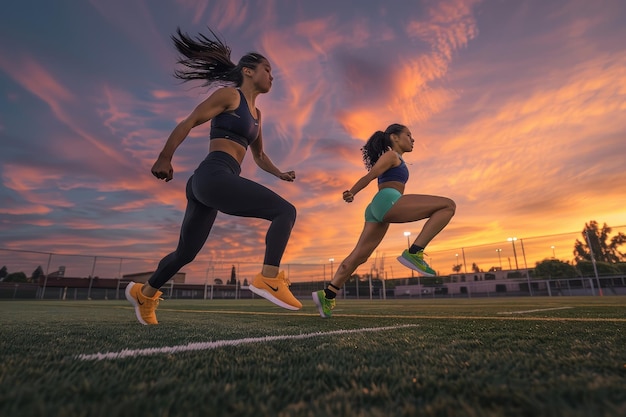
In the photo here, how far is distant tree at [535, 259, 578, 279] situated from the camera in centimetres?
3150

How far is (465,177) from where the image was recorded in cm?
2264

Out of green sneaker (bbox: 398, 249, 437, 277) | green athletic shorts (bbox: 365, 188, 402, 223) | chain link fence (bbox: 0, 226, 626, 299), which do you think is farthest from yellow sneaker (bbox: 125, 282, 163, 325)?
chain link fence (bbox: 0, 226, 626, 299)

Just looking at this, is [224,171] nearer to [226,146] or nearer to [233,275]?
[226,146]

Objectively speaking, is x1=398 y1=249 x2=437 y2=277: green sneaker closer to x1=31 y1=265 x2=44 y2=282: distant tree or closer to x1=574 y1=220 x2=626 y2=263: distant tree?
x1=574 y1=220 x2=626 y2=263: distant tree

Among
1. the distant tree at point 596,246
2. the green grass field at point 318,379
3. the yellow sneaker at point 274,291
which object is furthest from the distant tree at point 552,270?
the green grass field at point 318,379

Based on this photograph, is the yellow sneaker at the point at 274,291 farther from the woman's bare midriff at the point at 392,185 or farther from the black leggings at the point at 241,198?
the woman's bare midriff at the point at 392,185

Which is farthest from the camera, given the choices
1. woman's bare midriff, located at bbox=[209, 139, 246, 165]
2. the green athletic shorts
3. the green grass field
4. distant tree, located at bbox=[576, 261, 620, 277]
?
distant tree, located at bbox=[576, 261, 620, 277]

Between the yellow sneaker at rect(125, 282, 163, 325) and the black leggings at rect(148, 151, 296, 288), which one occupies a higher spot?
the black leggings at rect(148, 151, 296, 288)

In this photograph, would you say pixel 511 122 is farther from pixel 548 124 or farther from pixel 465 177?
pixel 465 177

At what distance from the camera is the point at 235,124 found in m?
2.74

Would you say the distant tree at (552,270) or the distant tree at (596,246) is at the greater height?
the distant tree at (596,246)

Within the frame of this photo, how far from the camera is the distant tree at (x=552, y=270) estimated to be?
31.5 m

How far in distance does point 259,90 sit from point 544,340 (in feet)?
9.37

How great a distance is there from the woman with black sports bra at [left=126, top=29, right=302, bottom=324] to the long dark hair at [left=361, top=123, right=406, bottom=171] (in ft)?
6.09
